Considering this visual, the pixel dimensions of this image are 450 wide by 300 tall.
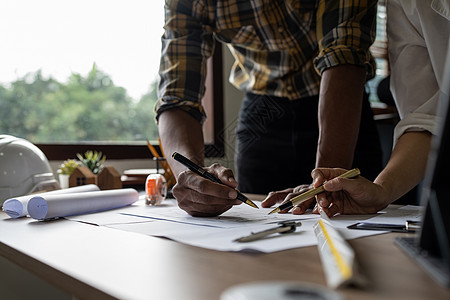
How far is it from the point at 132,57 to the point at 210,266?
196 cm

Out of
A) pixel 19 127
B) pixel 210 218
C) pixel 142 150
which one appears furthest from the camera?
pixel 142 150

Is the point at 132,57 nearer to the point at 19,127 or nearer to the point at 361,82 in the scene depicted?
the point at 19,127

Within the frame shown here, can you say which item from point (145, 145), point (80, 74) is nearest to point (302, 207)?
point (145, 145)

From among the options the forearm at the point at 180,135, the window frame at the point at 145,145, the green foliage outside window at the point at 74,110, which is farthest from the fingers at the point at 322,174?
the green foliage outside window at the point at 74,110

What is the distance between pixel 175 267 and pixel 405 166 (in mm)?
680

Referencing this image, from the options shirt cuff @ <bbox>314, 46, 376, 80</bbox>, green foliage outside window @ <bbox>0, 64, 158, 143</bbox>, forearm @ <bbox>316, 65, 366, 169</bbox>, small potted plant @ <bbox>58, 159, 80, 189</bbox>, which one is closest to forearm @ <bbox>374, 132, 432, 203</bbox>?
forearm @ <bbox>316, 65, 366, 169</bbox>

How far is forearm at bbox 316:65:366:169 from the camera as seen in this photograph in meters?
1.11

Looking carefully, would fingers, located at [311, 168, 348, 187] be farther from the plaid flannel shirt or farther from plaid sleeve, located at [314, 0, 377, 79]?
the plaid flannel shirt

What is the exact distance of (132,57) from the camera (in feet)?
7.52

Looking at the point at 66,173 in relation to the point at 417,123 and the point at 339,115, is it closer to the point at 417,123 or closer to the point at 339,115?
the point at 339,115

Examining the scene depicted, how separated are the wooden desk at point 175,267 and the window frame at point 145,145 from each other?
4.28 ft

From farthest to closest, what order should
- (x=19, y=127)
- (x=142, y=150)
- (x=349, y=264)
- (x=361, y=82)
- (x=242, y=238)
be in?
(x=142, y=150) < (x=19, y=127) < (x=361, y=82) < (x=242, y=238) < (x=349, y=264)

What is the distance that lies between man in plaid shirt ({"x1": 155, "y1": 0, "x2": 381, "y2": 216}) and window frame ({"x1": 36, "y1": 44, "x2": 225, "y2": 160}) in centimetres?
70

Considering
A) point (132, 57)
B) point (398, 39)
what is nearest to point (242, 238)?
point (398, 39)
